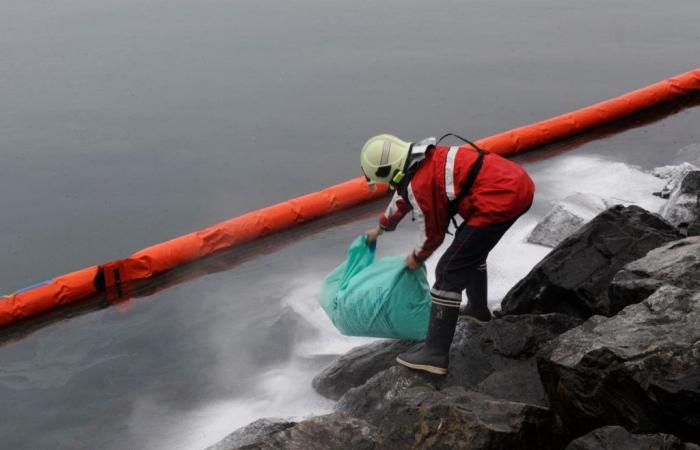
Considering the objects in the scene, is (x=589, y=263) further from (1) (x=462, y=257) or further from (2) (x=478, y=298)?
(1) (x=462, y=257)

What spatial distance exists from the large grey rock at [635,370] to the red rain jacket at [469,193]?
30.1 inches

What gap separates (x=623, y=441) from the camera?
343cm

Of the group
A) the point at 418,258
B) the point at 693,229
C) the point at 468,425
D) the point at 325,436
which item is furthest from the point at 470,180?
the point at 693,229

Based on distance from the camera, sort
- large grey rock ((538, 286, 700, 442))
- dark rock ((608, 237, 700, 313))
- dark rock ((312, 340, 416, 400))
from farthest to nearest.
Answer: dark rock ((312, 340, 416, 400)), dark rock ((608, 237, 700, 313)), large grey rock ((538, 286, 700, 442))

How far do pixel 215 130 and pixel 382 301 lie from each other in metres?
5.57

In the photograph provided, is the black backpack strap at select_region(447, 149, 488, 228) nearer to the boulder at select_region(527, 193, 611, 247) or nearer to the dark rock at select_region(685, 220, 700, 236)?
the dark rock at select_region(685, 220, 700, 236)

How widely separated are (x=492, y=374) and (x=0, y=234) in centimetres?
517

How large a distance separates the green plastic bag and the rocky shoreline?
0.27 meters

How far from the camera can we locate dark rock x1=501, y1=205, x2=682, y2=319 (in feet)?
17.3

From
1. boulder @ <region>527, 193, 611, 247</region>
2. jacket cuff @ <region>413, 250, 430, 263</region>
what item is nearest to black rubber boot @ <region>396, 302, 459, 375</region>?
jacket cuff @ <region>413, 250, 430, 263</region>

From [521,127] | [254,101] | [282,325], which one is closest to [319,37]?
[254,101]

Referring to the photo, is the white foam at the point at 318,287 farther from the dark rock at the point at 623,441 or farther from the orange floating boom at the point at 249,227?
the dark rock at the point at 623,441

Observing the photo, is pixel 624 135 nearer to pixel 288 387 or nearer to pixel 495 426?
pixel 288 387

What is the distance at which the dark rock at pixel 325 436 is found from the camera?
4090 mm
